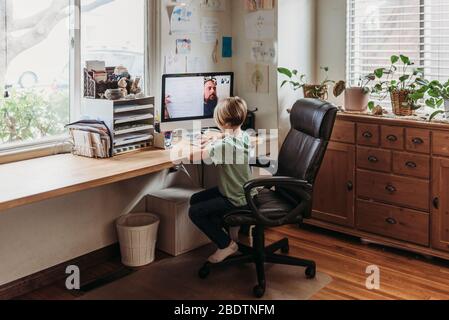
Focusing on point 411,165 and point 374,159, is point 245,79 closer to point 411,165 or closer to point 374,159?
point 374,159

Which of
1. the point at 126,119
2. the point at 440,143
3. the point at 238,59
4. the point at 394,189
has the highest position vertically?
the point at 238,59

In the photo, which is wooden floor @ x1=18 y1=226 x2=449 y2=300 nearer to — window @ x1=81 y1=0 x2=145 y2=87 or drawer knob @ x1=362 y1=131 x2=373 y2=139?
drawer knob @ x1=362 y1=131 x2=373 y2=139

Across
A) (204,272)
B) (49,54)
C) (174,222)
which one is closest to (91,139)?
(49,54)

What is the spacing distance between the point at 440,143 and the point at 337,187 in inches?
31.9

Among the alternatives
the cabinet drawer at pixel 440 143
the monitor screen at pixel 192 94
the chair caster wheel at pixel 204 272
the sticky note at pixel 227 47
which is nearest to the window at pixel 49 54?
the monitor screen at pixel 192 94

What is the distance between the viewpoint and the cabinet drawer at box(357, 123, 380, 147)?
12.0 feet

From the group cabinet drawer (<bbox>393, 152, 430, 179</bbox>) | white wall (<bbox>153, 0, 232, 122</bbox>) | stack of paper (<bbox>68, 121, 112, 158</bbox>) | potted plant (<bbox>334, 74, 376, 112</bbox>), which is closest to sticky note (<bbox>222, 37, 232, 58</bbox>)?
white wall (<bbox>153, 0, 232, 122</bbox>)

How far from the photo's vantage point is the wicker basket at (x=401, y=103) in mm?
3633

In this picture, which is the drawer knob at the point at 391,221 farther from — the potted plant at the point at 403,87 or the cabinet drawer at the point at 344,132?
the potted plant at the point at 403,87

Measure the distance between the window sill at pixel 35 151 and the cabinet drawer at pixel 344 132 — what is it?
1792 millimetres

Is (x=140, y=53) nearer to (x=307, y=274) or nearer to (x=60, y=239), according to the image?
(x=60, y=239)

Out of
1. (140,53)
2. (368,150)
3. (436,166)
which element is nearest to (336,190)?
(368,150)

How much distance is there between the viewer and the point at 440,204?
3.45 meters

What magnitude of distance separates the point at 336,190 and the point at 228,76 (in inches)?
44.6
